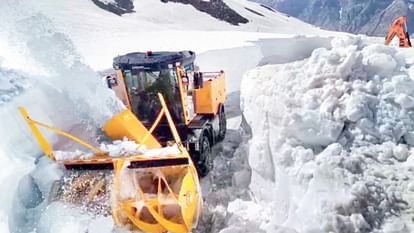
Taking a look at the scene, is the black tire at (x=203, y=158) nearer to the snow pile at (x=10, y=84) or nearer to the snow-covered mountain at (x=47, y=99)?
the snow-covered mountain at (x=47, y=99)

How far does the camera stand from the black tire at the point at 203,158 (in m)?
7.83

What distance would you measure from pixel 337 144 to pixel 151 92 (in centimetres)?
341

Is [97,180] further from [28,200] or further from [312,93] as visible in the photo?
[312,93]

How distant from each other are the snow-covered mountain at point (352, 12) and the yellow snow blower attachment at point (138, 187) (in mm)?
106970

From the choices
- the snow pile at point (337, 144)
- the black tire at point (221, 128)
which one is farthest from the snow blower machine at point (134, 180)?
the black tire at point (221, 128)

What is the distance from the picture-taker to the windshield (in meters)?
7.76

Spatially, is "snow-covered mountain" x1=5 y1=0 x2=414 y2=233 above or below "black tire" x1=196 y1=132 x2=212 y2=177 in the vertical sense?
above

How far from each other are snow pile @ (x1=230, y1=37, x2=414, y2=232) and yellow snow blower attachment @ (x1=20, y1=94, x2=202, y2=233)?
767 mm

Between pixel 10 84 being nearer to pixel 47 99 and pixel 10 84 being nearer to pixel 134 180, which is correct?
pixel 47 99

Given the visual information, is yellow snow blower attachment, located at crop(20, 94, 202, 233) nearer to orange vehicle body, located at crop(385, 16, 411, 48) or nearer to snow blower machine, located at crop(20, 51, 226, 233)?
snow blower machine, located at crop(20, 51, 226, 233)

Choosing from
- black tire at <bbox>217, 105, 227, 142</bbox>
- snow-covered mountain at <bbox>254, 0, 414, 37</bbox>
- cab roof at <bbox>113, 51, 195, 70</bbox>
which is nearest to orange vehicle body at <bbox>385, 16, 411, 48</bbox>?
black tire at <bbox>217, 105, 227, 142</bbox>

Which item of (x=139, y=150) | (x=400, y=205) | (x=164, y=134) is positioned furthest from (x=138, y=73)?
(x=400, y=205)

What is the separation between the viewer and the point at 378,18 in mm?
120438

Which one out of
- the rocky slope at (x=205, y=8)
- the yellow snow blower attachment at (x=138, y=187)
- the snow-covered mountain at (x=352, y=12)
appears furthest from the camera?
the snow-covered mountain at (x=352, y=12)
